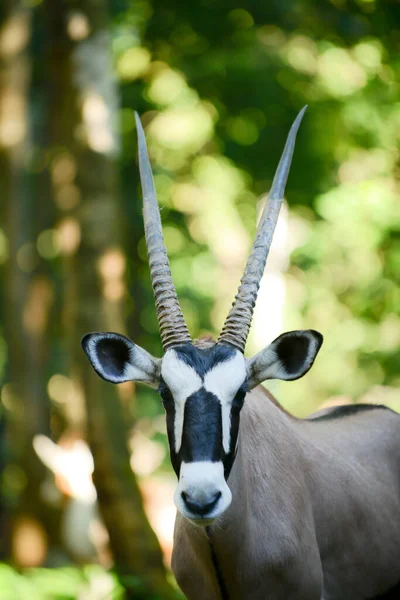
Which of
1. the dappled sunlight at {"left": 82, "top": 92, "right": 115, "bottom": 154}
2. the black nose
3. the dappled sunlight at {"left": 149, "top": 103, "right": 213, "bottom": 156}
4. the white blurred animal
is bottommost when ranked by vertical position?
the white blurred animal

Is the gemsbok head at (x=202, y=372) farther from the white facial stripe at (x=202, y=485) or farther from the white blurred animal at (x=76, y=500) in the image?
the white blurred animal at (x=76, y=500)

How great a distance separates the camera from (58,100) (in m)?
12.0

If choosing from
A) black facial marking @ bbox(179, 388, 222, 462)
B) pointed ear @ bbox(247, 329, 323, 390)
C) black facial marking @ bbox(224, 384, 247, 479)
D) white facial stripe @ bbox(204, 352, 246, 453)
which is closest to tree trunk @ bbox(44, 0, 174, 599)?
pointed ear @ bbox(247, 329, 323, 390)

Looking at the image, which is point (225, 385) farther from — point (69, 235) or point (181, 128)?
point (181, 128)

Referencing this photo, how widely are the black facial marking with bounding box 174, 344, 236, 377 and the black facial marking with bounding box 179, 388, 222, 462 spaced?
14 cm

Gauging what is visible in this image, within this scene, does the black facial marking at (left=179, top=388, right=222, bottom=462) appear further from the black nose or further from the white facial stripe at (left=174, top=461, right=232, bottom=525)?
the black nose

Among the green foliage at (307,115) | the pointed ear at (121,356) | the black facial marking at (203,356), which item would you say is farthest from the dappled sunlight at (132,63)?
the black facial marking at (203,356)

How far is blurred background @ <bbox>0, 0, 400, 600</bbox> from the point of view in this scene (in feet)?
32.0

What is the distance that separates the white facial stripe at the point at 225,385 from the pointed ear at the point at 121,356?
413 mm

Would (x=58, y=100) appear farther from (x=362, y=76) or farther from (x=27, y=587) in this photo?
(x=362, y=76)

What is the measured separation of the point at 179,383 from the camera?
17.8ft

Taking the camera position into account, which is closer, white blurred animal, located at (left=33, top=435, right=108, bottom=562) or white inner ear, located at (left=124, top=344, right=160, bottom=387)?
white inner ear, located at (left=124, top=344, right=160, bottom=387)

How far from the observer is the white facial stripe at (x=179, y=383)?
538 centimetres

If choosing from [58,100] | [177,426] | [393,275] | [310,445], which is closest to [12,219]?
[58,100]
